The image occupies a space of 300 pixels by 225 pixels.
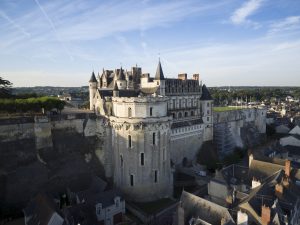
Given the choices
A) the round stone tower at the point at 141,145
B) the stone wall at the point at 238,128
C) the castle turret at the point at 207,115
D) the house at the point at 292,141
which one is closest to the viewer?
the round stone tower at the point at 141,145

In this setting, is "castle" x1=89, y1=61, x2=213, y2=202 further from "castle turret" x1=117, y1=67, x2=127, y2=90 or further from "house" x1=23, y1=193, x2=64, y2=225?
"house" x1=23, y1=193, x2=64, y2=225

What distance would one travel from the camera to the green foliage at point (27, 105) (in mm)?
31922

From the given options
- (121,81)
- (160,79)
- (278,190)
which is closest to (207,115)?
(160,79)

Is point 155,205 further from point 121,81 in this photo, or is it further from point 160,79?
point 121,81

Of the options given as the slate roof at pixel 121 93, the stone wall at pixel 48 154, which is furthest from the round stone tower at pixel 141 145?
the stone wall at pixel 48 154

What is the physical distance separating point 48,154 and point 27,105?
716cm

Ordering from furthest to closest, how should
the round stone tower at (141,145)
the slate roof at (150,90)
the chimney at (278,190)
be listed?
the slate roof at (150,90) < the round stone tower at (141,145) < the chimney at (278,190)

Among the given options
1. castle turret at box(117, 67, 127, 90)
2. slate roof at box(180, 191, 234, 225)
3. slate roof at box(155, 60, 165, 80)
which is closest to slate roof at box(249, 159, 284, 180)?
slate roof at box(180, 191, 234, 225)

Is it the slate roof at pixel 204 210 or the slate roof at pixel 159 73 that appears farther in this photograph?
the slate roof at pixel 159 73

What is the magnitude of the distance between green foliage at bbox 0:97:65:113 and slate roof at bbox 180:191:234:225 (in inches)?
834

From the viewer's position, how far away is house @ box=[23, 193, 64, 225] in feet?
65.8

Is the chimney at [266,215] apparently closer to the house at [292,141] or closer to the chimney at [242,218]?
the chimney at [242,218]

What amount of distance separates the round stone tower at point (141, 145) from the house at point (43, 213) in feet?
34.9

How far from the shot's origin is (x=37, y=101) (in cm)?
3319
